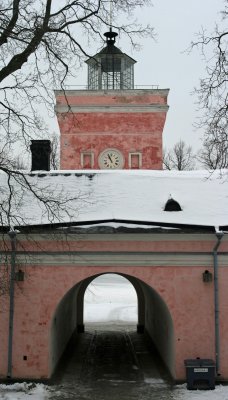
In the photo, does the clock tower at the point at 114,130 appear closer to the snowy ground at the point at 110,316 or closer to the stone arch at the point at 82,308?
the stone arch at the point at 82,308

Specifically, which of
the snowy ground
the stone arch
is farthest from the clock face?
the snowy ground

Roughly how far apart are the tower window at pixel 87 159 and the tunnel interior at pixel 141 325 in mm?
5750

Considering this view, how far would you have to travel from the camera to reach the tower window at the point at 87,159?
23656 millimetres

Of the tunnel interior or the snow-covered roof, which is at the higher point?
the snow-covered roof

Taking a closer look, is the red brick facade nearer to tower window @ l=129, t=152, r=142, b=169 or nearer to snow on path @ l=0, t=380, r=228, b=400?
tower window @ l=129, t=152, r=142, b=169

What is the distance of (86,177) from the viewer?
48.9 ft

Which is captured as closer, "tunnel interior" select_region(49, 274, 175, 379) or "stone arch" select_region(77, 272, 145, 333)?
"tunnel interior" select_region(49, 274, 175, 379)

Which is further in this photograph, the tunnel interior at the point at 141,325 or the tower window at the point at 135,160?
the tower window at the point at 135,160

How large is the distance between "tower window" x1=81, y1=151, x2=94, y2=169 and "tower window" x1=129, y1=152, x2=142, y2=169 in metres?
1.82

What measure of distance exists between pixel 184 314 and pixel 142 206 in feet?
9.63

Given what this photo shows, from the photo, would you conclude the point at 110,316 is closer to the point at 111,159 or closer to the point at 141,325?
the point at 141,325

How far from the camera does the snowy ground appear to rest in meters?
11.3

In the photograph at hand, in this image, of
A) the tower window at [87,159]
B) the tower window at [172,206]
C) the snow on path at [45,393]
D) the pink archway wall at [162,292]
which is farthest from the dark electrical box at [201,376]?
the tower window at [87,159]

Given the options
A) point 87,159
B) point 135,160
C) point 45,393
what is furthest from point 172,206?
point 87,159
